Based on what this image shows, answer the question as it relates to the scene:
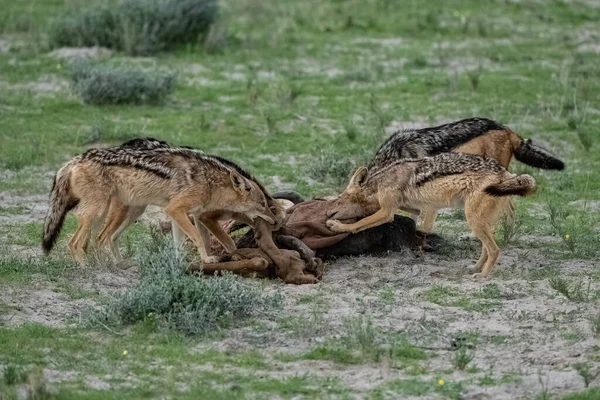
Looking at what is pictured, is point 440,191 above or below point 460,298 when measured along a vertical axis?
above

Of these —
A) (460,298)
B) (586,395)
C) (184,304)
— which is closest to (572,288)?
(460,298)

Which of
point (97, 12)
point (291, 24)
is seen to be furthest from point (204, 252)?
point (291, 24)

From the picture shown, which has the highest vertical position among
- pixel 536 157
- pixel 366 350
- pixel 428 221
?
pixel 536 157

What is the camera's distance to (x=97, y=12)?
66.3 feet

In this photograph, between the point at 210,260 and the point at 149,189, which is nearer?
the point at 210,260

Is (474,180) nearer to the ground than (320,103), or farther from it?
farther from it

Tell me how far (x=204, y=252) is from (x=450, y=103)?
7.59 metres

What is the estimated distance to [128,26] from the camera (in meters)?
19.9

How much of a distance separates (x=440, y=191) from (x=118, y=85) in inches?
293

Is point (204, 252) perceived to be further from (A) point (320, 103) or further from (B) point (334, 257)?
(A) point (320, 103)

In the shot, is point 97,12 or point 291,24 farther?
point 291,24

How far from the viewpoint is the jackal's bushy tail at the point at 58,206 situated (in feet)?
33.7

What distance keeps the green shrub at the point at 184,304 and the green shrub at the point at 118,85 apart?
7.99 m

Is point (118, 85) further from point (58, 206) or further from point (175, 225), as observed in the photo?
point (58, 206)
